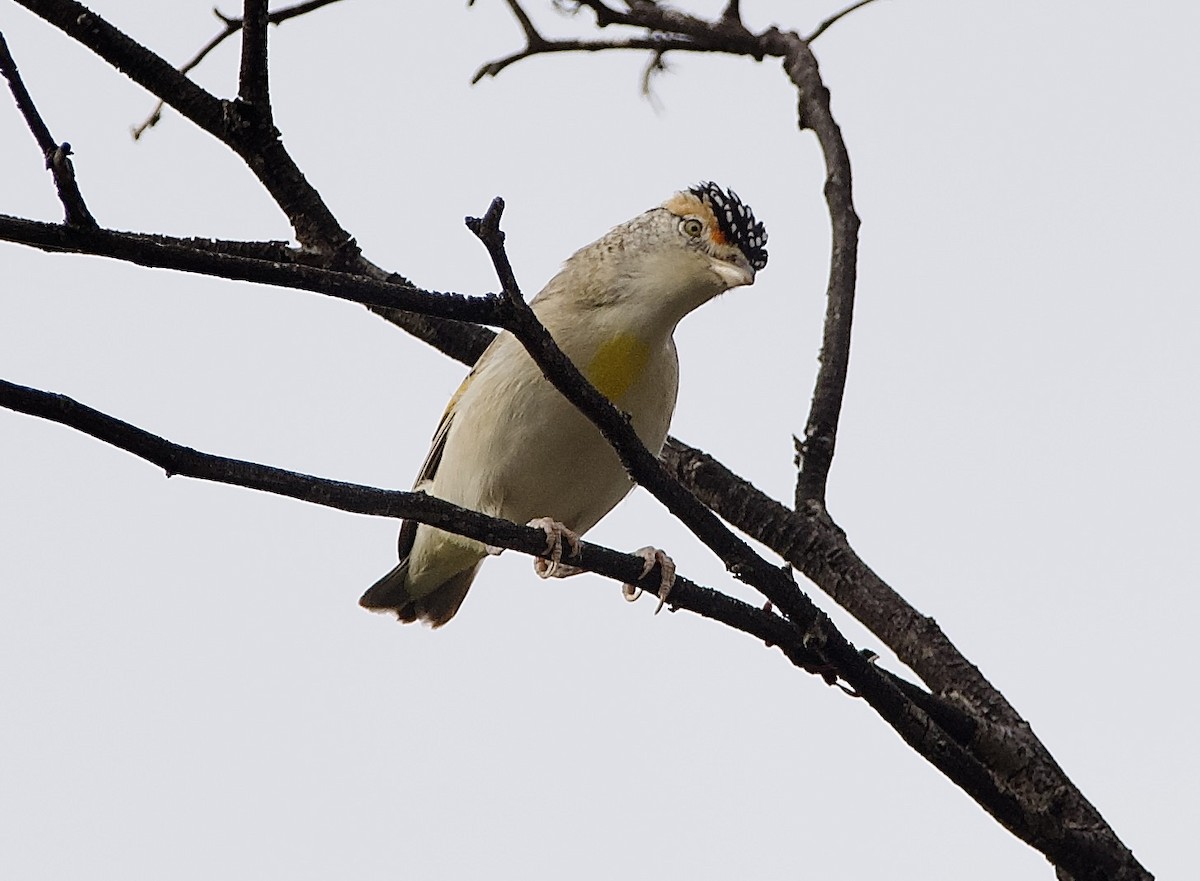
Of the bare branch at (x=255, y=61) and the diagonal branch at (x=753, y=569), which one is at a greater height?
the bare branch at (x=255, y=61)

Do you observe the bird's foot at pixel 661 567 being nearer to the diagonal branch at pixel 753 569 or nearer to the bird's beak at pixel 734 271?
the diagonal branch at pixel 753 569

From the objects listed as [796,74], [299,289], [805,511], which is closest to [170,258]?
[299,289]

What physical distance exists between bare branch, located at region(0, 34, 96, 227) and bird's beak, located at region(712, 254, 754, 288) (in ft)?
8.94

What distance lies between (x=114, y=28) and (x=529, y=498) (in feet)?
7.61

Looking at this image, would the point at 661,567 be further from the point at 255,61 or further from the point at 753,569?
the point at 255,61

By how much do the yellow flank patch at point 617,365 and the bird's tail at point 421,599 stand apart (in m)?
1.89

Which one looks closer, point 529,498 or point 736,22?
point 529,498

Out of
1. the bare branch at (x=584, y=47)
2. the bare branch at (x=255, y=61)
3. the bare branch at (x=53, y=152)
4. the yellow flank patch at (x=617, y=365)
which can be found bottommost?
the bare branch at (x=53, y=152)

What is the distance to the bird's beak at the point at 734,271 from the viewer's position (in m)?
5.01

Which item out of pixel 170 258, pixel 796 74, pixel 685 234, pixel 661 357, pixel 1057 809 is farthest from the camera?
pixel 796 74

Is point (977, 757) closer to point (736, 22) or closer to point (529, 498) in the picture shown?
point (529, 498)

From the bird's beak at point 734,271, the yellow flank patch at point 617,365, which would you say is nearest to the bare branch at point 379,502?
the yellow flank patch at point 617,365

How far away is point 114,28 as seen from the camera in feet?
11.9

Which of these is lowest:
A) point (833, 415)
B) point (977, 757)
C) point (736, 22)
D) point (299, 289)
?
point (977, 757)
